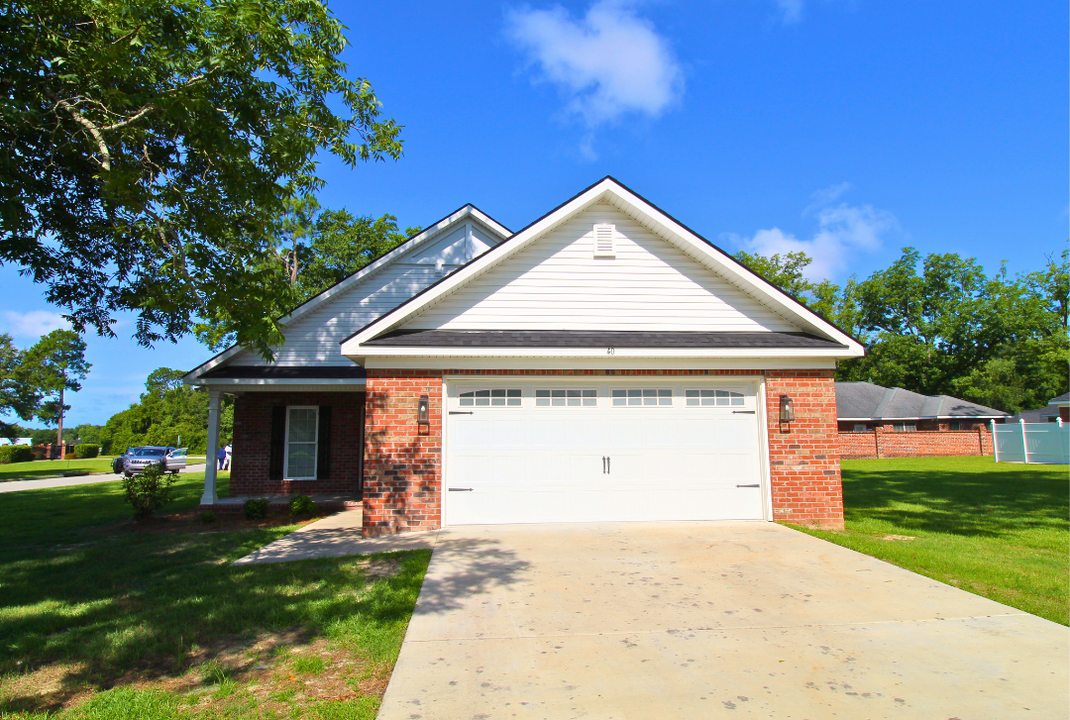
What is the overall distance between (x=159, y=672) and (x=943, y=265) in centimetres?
6179

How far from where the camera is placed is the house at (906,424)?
34156 millimetres

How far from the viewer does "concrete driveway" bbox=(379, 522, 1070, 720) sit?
3.92 meters

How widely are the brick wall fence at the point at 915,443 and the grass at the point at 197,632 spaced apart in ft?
107

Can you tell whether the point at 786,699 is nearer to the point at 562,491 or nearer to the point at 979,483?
the point at 562,491

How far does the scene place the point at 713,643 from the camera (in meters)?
4.93

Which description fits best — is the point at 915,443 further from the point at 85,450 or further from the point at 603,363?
the point at 85,450

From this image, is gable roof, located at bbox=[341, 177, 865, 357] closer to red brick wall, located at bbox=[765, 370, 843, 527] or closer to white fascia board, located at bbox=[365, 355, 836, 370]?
white fascia board, located at bbox=[365, 355, 836, 370]

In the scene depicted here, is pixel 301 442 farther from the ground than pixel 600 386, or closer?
closer

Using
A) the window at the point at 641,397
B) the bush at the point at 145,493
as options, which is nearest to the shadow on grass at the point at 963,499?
the window at the point at 641,397

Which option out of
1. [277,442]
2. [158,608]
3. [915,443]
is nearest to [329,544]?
[158,608]

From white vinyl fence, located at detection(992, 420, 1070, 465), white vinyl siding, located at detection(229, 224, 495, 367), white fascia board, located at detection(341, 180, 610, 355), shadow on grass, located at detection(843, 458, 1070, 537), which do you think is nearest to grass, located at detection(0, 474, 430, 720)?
white fascia board, located at detection(341, 180, 610, 355)

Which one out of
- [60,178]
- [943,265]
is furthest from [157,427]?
[943,265]

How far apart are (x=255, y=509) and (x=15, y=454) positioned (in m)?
49.4

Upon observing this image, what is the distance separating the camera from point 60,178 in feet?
33.9
